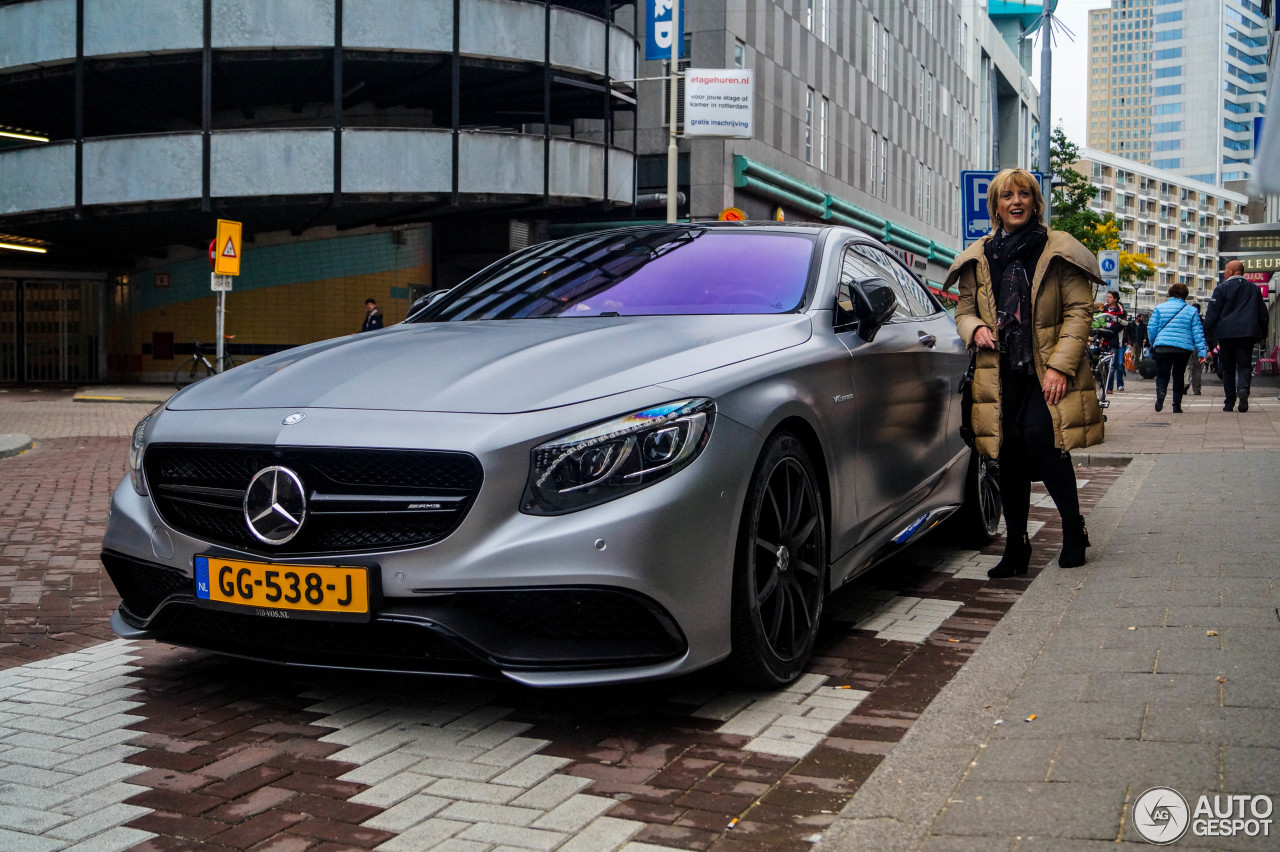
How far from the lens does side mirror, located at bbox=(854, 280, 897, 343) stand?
471 cm

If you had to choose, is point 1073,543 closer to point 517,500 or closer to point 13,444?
point 517,500

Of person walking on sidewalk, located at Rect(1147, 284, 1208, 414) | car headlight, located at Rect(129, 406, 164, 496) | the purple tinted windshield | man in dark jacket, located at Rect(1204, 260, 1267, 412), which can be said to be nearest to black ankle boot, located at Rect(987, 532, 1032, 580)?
the purple tinted windshield

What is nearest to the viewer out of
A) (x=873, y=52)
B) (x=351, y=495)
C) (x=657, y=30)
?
(x=351, y=495)

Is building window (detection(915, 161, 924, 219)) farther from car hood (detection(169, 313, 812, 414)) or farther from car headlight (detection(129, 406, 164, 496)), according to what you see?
car headlight (detection(129, 406, 164, 496))

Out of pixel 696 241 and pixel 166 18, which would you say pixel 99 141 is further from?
pixel 696 241

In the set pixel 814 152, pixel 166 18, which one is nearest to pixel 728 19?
pixel 814 152

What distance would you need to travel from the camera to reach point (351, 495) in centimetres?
346

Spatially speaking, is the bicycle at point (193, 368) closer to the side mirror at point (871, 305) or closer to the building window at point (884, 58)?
the side mirror at point (871, 305)

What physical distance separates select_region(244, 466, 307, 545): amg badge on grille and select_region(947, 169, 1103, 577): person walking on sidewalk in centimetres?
316

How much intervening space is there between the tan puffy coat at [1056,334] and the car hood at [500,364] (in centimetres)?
142

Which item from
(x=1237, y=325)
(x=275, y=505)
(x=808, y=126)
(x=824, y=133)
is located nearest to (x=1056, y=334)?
(x=275, y=505)

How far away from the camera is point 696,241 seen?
508cm

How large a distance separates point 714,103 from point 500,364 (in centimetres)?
1996

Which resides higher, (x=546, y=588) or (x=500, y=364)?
(x=500, y=364)
